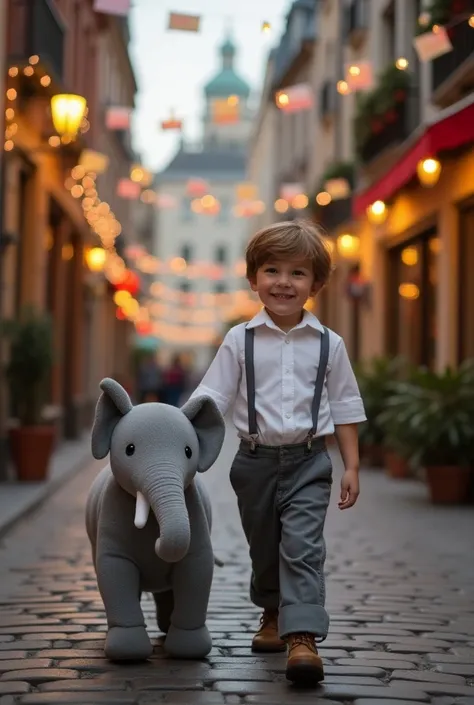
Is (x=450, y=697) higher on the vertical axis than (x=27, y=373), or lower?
lower

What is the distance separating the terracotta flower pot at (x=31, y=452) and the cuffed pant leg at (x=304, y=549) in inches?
356

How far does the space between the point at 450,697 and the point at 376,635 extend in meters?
1.25

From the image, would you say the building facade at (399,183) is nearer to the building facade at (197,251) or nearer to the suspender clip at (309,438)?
the suspender clip at (309,438)

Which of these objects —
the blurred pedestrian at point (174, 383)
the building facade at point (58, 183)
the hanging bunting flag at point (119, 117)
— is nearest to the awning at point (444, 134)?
the building facade at point (58, 183)

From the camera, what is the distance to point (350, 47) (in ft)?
75.9

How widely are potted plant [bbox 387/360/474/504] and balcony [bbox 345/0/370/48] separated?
1023 centimetres

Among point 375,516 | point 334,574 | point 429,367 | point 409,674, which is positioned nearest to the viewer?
point 409,674

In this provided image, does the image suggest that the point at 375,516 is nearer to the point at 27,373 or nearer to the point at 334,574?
the point at 334,574

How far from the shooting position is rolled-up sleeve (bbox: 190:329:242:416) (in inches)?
205

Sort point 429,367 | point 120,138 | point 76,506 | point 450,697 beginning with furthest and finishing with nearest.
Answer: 1. point 120,138
2. point 429,367
3. point 76,506
4. point 450,697

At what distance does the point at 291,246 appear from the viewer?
16.7 feet

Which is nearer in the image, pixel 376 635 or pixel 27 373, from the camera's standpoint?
pixel 376 635

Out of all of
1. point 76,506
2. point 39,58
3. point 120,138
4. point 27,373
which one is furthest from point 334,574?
point 120,138

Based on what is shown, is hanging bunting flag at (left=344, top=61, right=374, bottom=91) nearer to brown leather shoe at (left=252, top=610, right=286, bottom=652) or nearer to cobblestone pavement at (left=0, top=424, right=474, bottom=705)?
cobblestone pavement at (left=0, top=424, right=474, bottom=705)
